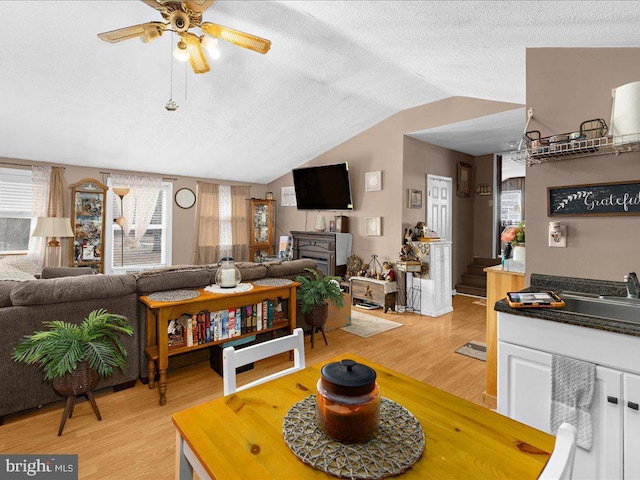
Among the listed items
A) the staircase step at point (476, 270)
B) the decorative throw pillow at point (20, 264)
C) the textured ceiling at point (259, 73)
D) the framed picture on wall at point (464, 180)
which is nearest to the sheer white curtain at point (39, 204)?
the textured ceiling at point (259, 73)

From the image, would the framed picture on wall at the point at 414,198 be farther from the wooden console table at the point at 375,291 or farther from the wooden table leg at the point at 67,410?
the wooden table leg at the point at 67,410

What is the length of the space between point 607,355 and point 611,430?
31 cm

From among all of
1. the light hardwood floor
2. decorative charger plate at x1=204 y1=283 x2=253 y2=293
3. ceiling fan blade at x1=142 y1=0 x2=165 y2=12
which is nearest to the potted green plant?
the light hardwood floor

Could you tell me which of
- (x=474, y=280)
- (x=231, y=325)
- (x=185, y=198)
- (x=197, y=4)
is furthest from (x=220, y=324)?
(x=474, y=280)

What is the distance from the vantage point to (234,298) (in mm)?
2826

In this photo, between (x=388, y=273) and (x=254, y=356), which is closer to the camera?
(x=254, y=356)

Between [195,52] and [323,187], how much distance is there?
351 cm

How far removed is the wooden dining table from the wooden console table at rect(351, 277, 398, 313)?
3.86 meters

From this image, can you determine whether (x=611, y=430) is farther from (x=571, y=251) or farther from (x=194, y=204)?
(x=194, y=204)

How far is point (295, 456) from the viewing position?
814 millimetres

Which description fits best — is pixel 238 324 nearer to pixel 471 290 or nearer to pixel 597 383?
pixel 597 383

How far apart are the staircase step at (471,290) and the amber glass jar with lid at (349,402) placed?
19.0ft

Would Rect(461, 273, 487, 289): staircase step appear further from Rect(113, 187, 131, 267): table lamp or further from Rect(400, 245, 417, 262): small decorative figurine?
Rect(113, 187, 131, 267): table lamp

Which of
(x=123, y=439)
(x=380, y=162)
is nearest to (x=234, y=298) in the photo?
(x=123, y=439)
